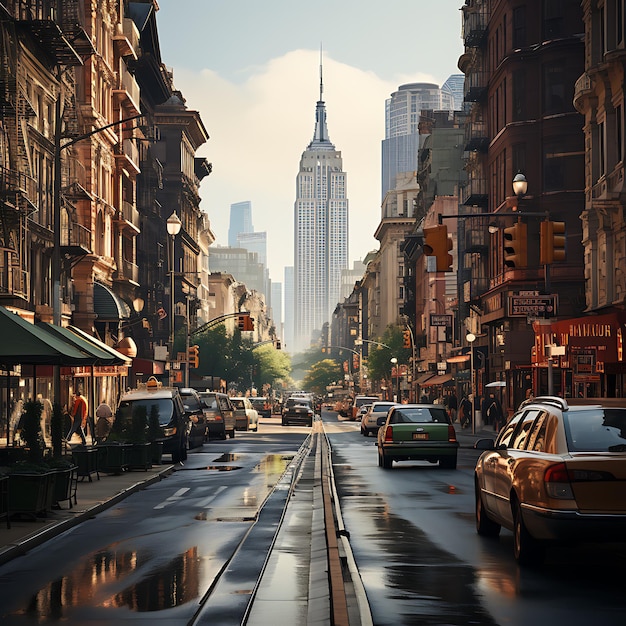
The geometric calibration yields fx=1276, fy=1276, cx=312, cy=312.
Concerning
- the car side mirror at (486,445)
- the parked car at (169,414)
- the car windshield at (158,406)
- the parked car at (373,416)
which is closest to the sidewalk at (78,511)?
the parked car at (169,414)

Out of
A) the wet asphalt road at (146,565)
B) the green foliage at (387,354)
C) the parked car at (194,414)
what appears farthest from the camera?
the green foliage at (387,354)

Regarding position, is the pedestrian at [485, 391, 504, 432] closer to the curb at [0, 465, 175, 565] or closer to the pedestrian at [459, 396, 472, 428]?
the pedestrian at [459, 396, 472, 428]

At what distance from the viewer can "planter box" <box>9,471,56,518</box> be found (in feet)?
58.7

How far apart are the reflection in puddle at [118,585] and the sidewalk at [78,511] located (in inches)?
54.7

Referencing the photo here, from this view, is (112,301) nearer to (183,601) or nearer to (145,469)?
(145,469)

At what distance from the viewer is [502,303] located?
64812 millimetres

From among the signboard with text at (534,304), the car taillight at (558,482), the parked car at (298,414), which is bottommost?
the parked car at (298,414)

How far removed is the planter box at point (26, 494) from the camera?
1791 cm

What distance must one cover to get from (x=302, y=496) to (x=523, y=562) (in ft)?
35.6

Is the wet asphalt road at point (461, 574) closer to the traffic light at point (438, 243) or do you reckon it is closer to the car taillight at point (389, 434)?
the traffic light at point (438, 243)

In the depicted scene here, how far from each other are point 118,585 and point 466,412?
2436 inches

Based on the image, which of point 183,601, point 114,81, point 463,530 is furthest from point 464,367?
point 183,601

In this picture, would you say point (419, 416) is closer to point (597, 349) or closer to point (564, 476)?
point (597, 349)

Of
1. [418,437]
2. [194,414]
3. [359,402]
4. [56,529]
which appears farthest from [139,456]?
[359,402]
